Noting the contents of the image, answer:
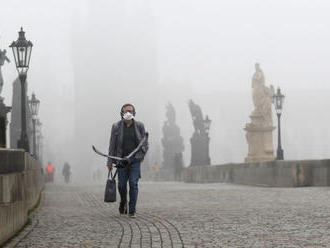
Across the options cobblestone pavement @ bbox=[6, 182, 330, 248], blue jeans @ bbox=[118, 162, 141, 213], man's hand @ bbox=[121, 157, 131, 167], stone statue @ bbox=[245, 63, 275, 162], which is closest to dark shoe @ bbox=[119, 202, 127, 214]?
cobblestone pavement @ bbox=[6, 182, 330, 248]

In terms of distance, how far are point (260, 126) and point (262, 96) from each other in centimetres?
175

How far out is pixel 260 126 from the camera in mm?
45344

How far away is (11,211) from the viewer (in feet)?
27.1

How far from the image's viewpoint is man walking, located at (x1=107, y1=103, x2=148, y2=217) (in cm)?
1058

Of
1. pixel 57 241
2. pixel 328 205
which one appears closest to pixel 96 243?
pixel 57 241

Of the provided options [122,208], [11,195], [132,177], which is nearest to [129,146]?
[132,177]

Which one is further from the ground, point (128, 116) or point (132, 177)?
point (128, 116)

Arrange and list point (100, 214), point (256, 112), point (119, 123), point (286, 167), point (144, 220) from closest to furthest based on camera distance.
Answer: point (144, 220), point (119, 123), point (100, 214), point (286, 167), point (256, 112)

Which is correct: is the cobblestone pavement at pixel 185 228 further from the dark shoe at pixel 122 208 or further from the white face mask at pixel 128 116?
the white face mask at pixel 128 116

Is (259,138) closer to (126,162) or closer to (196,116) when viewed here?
(196,116)

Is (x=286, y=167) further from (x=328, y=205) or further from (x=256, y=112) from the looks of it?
(x=256, y=112)

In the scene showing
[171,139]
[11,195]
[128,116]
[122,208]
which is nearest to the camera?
[11,195]

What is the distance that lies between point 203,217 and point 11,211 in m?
2.93

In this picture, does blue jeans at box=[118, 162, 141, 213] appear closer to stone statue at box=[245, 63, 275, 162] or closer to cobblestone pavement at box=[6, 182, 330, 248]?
cobblestone pavement at box=[6, 182, 330, 248]
